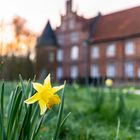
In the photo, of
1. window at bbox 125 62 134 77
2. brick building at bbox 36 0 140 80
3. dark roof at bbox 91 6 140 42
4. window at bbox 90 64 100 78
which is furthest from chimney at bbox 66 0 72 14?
window at bbox 125 62 134 77

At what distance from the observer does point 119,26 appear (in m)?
20.8

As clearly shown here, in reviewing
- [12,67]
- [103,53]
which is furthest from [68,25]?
[12,67]

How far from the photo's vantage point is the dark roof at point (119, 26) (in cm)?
1975

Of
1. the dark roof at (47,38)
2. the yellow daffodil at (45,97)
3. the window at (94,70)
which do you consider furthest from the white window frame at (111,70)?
the yellow daffodil at (45,97)

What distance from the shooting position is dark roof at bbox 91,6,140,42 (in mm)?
19750

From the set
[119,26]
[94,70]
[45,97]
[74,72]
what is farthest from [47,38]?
[45,97]

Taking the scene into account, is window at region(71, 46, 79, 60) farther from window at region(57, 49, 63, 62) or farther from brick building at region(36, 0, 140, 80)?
window at region(57, 49, 63, 62)

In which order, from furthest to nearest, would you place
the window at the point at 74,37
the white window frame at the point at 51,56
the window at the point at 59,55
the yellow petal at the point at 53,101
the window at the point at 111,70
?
1. the window at the point at 59,55
2. the white window frame at the point at 51,56
3. the window at the point at 74,37
4. the window at the point at 111,70
5. the yellow petal at the point at 53,101

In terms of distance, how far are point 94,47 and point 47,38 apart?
2972 mm

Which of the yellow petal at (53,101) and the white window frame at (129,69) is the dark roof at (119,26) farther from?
the yellow petal at (53,101)

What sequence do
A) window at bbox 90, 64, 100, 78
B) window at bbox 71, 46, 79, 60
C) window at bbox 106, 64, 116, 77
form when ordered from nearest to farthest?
window at bbox 106, 64, 116, 77 → window at bbox 90, 64, 100, 78 → window at bbox 71, 46, 79, 60

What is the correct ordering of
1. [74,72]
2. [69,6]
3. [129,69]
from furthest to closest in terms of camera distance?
[69,6] < [74,72] < [129,69]

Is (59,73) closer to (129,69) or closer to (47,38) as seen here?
(47,38)

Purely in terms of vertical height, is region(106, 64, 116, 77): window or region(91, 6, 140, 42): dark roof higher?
region(91, 6, 140, 42): dark roof
